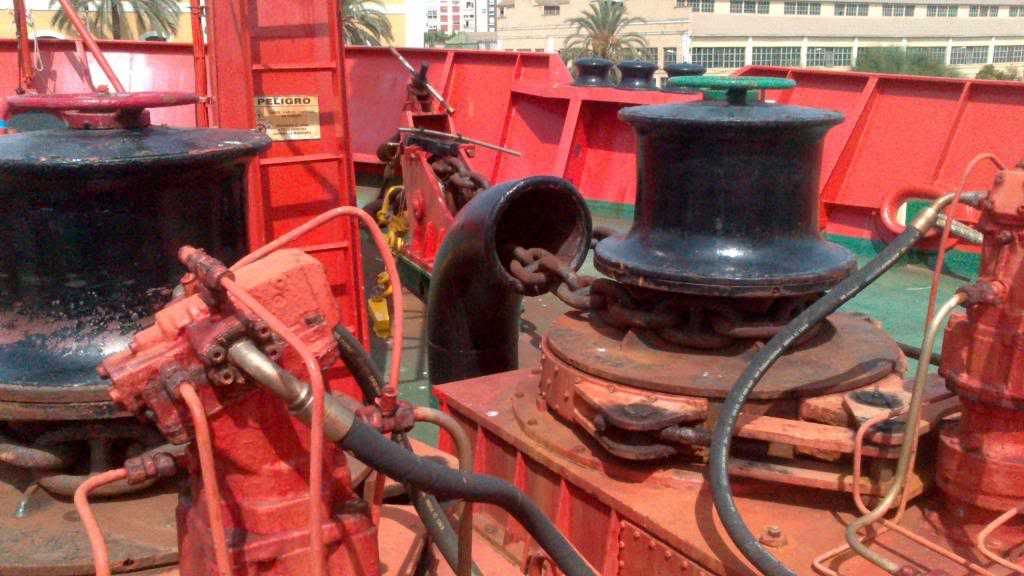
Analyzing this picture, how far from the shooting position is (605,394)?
3041mm

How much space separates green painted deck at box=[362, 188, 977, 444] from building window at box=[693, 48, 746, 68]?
41.6m

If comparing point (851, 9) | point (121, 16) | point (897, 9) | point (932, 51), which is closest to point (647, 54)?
point (851, 9)

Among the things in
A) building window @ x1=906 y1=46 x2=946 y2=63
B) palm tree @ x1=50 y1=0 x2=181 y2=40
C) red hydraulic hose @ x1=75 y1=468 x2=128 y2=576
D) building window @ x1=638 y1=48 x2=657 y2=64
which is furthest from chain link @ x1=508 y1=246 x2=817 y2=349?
building window @ x1=906 y1=46 x2=946 y2=63

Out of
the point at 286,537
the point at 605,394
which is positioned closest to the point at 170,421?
the point at 286,537

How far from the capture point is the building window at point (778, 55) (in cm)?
5138

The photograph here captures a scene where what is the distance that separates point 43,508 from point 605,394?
1.69 metres

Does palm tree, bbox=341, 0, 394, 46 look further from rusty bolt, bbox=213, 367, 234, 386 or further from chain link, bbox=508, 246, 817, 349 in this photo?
rusty bolt, bbox=213, 367, 234, 386

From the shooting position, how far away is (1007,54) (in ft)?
187

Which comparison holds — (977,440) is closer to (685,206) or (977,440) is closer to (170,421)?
(685,206)

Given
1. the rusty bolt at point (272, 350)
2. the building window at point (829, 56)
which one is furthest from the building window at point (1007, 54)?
the rusty bolt at point (272, 350)

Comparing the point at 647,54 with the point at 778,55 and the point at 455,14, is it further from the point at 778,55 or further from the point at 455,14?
the point at 455,14

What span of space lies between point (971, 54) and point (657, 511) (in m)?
62.4

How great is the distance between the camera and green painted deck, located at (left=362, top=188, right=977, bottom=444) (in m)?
6.14

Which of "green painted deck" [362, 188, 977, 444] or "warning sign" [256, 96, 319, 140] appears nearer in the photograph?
"warning sign" [256, 96, 319, 140]
